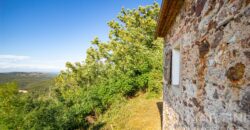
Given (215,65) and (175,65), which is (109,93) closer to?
(175,65)

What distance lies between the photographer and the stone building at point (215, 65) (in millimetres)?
1702

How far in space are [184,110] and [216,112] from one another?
1389 mm

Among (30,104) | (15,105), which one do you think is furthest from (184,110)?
(15,105)

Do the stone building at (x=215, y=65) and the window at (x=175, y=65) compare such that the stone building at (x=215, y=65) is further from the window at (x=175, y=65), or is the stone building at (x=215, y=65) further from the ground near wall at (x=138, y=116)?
the ground near wall at (x=138, y=116)

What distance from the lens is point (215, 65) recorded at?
7.36 ft

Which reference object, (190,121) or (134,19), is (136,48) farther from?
(190,121)

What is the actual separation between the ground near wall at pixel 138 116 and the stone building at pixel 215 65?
5023 millimetres

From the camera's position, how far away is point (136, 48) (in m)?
18.9

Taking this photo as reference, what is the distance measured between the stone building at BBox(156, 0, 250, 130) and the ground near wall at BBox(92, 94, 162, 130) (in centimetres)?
502

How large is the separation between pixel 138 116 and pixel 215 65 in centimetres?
800

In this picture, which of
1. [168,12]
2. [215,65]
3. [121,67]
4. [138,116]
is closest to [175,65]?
[168,12]

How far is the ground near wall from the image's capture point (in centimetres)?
860

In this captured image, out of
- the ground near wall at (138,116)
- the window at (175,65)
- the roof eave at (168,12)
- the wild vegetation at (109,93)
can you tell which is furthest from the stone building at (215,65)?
the wild vegetation at (109,93)

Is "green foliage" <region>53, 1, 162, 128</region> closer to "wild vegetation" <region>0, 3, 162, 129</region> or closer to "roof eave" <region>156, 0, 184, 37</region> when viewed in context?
"wild vegetation" <region>0, 3, 162, 129</region>
